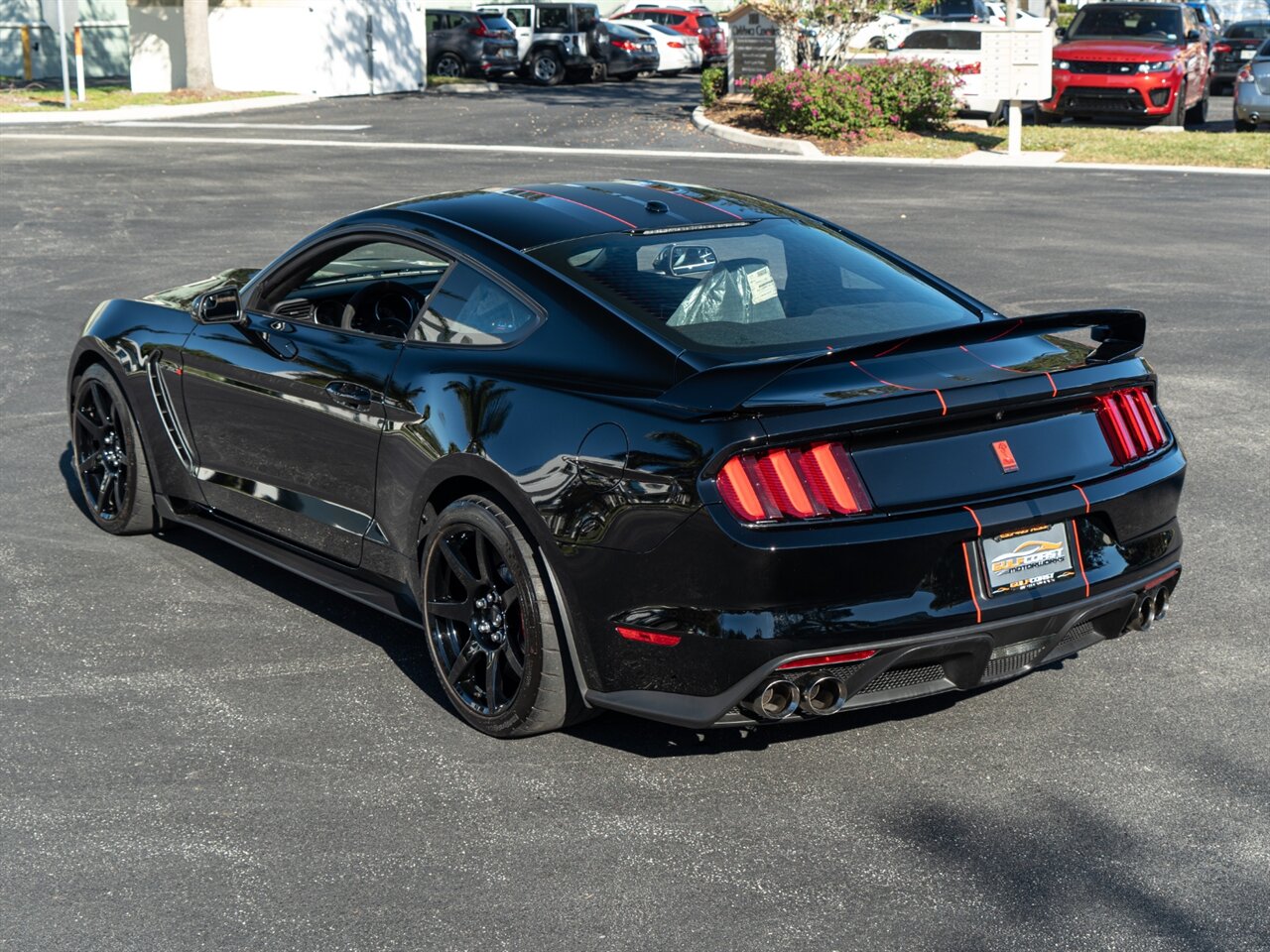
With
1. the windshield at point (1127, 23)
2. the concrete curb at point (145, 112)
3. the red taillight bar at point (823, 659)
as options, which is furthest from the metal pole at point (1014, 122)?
the red taillight bar at point (823, 659)

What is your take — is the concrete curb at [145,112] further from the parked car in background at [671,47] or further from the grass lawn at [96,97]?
the parked car in background at [671,47]

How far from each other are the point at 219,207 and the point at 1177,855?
15152mm

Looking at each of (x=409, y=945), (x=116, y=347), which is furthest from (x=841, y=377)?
(x=116, y=347)

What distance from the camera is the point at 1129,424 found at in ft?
16.2

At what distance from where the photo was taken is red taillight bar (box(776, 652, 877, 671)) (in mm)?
4285

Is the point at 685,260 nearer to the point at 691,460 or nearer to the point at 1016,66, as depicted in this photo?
the point at 691,460

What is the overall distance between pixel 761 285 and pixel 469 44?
126ft

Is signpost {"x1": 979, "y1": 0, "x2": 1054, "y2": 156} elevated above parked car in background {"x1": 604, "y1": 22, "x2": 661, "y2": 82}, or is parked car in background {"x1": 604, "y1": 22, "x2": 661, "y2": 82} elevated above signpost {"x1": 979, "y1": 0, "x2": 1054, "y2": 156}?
parked car in background {"x1": 604, "y1": 22, "x2": 661, "y2": 82}

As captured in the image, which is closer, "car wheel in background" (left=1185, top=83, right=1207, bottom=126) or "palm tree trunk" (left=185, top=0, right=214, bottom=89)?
"car wheel in background" (left=1185, top=83, right=1207, bottom=126)

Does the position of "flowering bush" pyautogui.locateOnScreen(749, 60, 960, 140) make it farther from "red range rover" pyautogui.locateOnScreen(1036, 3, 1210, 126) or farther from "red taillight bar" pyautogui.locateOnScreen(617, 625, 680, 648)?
"red taillight bar" pyautogui.locateOnScreen(617, 625, 680, 648)

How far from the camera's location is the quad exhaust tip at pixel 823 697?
4352 mm

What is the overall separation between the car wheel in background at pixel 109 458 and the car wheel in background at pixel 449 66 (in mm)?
36718

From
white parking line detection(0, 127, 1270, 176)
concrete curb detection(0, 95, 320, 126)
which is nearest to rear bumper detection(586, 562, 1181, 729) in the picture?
white parking line detection(0, 127, 1270, 176)

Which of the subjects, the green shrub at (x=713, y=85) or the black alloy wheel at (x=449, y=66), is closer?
the green shrub at (x=713, y=85)
